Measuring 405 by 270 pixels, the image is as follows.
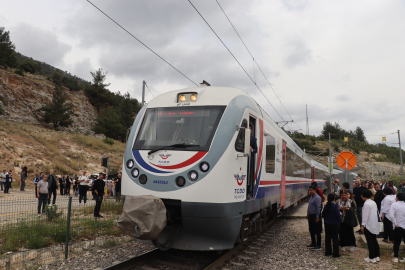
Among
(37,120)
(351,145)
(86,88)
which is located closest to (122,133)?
(37,120)

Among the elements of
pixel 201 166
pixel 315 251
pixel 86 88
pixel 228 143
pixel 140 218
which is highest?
pixel 86 88

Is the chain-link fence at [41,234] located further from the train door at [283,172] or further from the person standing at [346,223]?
the person standing at [346,223]

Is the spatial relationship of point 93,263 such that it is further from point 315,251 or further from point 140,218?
point 315,251

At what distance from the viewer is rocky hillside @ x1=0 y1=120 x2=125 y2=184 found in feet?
109

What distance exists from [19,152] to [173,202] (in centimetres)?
3492

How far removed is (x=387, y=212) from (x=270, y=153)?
356 cm

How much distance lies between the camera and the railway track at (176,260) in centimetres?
615

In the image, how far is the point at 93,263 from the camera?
654cm

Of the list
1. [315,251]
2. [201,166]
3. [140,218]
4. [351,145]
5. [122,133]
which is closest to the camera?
[140,218]

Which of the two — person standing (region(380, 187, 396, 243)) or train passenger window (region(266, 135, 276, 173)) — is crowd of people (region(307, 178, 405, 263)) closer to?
person standing (region(380, 187, 396, 243))

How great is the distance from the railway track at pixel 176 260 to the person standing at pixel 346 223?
3114mm

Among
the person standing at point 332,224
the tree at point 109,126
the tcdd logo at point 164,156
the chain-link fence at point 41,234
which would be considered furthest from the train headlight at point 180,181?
the tree at point 109,126

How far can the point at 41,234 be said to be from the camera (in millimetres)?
7957

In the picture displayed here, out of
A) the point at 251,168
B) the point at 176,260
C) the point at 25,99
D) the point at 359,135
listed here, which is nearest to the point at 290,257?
the point at 251,168
